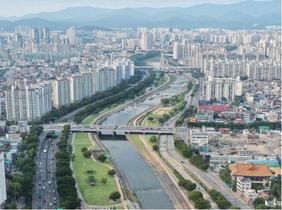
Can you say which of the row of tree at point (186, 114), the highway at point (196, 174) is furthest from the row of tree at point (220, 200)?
the row of tree at point (186, 114)

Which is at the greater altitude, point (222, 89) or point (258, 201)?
point (222, 89)

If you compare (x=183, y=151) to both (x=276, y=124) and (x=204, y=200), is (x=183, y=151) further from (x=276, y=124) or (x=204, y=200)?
(x=276, y=124)

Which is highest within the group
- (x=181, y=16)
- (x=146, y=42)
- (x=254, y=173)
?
(x=181, y=16)

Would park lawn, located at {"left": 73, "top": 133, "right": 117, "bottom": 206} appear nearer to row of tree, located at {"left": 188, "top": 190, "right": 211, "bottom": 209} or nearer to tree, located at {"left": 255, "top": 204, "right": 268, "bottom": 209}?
row of tree, located at {"left": 188, "top": 190, "right": 211, "bottom": 209}

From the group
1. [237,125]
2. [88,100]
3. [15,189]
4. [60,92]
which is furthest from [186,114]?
[15,189]

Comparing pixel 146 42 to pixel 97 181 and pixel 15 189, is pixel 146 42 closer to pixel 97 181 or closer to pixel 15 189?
pixel 97 181

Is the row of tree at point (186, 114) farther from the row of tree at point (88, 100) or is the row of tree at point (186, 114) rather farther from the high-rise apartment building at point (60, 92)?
the high-rise apartment building at point (60, 92)
